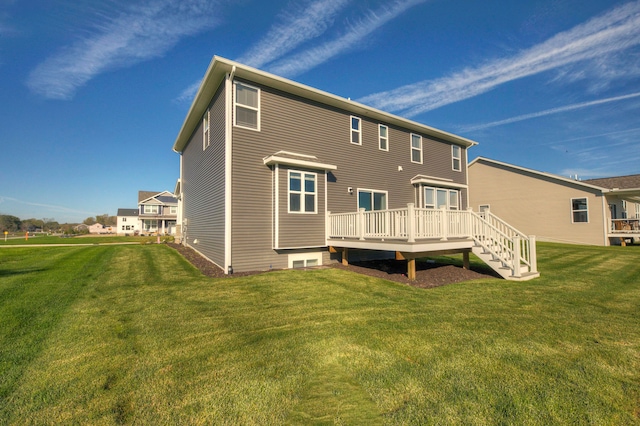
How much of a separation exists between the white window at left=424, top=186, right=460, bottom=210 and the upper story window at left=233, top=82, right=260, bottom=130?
9080mm

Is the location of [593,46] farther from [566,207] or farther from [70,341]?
[70,341]

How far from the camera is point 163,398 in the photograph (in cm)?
246

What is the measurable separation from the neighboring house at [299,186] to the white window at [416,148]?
1618mm

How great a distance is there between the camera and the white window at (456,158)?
16250 millimetres

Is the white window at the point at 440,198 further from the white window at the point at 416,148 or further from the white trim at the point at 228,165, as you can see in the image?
the white trim at the point at 228,165

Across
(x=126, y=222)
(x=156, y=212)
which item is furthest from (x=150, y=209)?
(x=126, y=222)

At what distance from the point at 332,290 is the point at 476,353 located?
3.61 m

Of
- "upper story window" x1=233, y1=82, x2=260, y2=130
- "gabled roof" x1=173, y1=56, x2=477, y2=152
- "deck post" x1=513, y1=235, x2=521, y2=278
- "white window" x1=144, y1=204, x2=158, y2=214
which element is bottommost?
Answer: "deck post" x1=513, y1=235, x2=521, y2=278

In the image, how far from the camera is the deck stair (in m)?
7.75

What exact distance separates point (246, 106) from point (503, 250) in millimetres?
9204

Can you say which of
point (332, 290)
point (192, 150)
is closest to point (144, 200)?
point (192, 150)

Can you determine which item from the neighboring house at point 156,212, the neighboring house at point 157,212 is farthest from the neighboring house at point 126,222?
the neighboring house at point 157,212

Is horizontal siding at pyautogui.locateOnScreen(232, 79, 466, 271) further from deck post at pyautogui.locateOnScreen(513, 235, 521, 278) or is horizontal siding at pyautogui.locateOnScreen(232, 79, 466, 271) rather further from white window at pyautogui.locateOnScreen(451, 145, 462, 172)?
deck post at pyautogui.locateOnScreen(513, 235, 521, 278)

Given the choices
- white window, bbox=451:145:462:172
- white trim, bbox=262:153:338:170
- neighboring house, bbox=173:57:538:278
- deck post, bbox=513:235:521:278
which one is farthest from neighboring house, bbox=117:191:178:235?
deck post, bbox=513:235:521:278
